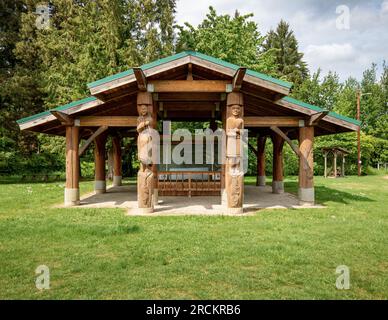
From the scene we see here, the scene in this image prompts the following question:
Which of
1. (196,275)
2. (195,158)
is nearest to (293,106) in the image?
(195,158)

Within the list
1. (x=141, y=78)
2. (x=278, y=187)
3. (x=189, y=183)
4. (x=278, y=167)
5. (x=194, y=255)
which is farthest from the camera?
(x=278, y=167)

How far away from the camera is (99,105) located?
10.7m

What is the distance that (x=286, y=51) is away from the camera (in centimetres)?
4553

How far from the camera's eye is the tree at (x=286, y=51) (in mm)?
44469

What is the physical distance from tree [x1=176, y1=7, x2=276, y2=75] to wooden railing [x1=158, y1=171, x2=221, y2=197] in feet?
37.6

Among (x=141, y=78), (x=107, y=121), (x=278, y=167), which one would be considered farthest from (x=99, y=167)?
(x=278, y=167)

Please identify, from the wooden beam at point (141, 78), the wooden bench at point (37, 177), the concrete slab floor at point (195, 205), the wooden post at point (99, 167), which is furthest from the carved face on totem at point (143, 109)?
the wooden bench at point (37, 177)

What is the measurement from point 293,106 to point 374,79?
4923 cm

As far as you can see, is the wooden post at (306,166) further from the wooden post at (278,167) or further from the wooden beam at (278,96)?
the wooden post at (278,167)

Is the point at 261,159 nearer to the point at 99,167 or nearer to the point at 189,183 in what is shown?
the point at 189,183

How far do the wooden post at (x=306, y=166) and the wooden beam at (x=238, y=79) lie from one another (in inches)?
136

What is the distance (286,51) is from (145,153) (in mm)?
42647

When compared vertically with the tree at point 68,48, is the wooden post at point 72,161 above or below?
below

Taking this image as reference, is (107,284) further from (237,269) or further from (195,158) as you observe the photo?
(195,158)
